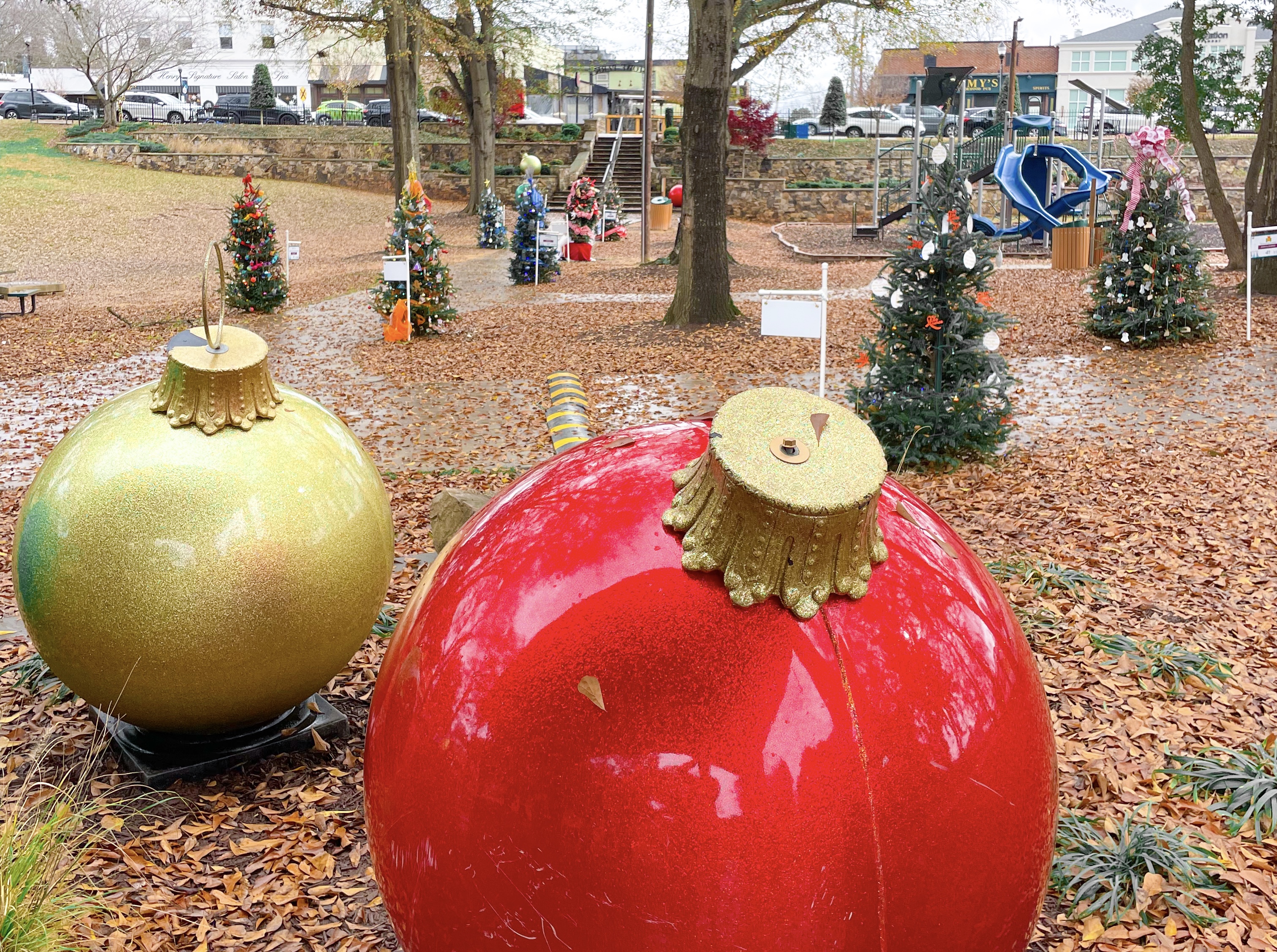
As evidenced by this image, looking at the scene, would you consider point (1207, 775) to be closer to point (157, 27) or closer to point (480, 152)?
point (480, 152)

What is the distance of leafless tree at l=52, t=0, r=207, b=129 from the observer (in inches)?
2032

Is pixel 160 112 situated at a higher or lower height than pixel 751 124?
higher

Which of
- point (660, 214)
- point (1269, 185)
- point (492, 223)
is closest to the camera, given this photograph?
point (1269, 185)

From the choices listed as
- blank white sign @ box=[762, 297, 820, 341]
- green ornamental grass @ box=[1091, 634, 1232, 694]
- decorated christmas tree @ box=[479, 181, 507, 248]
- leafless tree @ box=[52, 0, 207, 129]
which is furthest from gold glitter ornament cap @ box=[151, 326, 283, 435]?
leafless tree @ box=[52, 0, 207, 129]

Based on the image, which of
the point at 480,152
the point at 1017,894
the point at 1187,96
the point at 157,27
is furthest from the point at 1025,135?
the point at 157,27

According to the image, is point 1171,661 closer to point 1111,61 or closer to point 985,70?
point 985,70

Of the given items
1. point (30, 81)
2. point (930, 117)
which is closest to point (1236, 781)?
point (930, 117)

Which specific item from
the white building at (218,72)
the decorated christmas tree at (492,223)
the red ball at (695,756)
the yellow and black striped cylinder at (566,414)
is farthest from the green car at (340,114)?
the red ball at (695,756)

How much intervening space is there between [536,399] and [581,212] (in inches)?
698

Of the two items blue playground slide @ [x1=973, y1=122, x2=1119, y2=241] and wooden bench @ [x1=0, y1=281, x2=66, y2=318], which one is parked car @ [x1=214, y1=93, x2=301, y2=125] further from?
blue playground slide @ [x1=973, y1=122, x2=1119, y2=241]

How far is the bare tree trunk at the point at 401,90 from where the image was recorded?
2342cm

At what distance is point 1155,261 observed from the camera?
13211 millimetres

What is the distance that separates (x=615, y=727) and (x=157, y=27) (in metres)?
68.3

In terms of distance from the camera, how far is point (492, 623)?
5.46 ft
